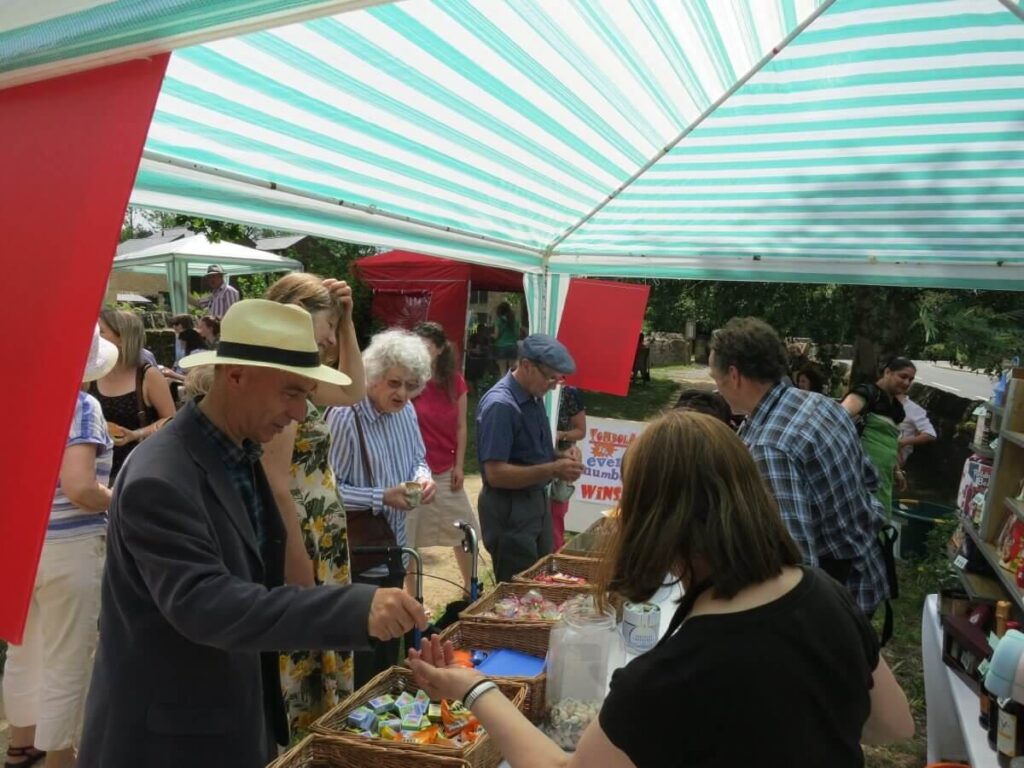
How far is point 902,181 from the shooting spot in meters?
3.09

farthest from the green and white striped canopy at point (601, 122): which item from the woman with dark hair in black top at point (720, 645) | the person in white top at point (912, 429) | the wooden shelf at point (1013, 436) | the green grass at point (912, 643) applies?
the person in white top at point (912, 429)

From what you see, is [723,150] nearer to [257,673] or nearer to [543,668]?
[543,668]

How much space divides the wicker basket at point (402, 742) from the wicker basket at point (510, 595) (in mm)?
387

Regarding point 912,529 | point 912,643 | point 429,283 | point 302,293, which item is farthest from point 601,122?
point 429,283

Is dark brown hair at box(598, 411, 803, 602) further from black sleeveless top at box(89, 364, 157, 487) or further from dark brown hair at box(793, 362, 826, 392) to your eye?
dark brown hair at box(793, 362, 826, 392)

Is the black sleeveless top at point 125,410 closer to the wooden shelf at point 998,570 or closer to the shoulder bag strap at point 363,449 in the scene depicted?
the shoulder bag strap at point 363,449

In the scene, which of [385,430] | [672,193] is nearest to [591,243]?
[672,193]

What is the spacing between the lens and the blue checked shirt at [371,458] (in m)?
2.72

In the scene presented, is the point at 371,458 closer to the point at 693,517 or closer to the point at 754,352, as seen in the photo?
the point at 754,352

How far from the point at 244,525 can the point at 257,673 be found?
0.32 meters

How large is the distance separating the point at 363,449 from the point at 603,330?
1.90m

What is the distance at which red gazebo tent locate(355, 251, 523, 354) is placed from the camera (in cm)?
988

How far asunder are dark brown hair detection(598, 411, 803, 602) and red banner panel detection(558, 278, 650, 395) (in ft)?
9.42

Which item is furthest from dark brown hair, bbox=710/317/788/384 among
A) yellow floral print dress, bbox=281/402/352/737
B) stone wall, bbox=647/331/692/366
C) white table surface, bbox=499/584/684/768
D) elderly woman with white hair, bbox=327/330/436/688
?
stone wall, bbox=647/331/692/366
